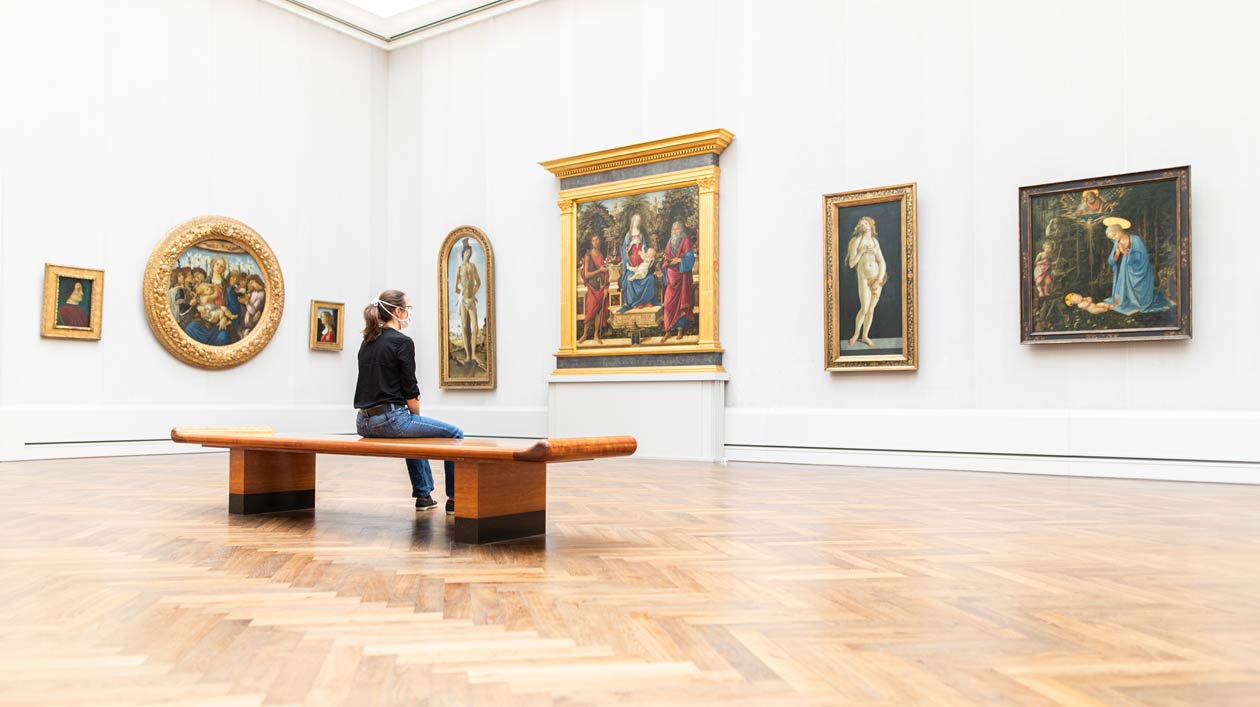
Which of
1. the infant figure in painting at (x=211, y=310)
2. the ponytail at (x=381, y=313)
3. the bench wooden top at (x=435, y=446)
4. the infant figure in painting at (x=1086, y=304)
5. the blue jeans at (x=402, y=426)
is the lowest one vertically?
the bench wooden top at (x=435, y=446)

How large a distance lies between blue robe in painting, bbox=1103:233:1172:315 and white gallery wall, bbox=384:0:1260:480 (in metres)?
0.43

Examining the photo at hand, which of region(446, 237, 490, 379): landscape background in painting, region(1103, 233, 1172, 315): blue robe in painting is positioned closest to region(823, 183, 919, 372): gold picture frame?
region(1103, 233, 1172, 315): blue robe in painting

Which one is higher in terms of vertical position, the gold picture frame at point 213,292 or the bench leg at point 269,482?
the gold picture frame at point 213,292

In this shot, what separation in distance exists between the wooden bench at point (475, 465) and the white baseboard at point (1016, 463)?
6.79 metres

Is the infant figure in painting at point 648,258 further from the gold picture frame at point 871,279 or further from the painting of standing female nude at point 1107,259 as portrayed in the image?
the painting of standing female nude at point 1107,259

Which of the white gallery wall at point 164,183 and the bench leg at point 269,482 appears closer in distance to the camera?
the bench leg at point 269,482

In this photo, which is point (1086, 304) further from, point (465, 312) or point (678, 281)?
point (465, 312)

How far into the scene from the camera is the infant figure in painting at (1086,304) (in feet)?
33.8

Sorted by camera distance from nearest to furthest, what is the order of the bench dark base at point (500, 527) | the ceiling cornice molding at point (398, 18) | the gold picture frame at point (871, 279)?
1. the bench dark base at point (500, 527)
2. the gold picture frame at point (871, 279)
3. the ceiling cornice molding at point (398, 18)

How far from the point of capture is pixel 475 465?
5.49 m

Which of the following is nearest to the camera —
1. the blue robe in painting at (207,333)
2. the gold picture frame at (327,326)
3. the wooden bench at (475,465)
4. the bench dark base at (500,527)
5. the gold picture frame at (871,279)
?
the wooden bench at (475,465)

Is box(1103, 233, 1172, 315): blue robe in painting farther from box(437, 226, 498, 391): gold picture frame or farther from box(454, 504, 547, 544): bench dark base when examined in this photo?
box(437, 226, 498, 391): gold picture frame

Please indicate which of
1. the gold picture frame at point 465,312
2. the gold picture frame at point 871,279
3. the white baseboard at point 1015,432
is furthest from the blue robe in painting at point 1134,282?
the gold picture frame at point 465,312

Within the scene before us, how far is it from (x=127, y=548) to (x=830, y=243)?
9.13 metres
